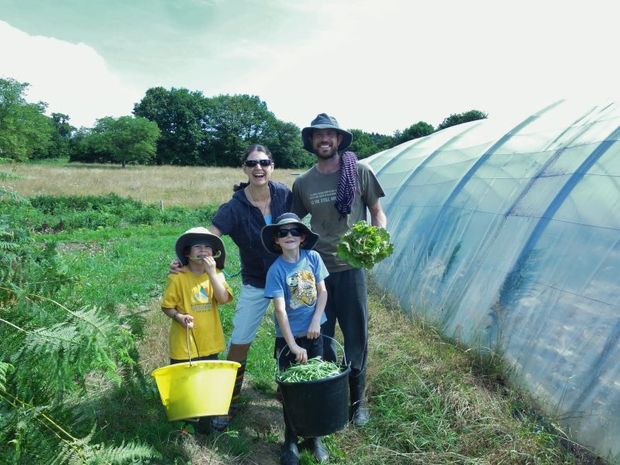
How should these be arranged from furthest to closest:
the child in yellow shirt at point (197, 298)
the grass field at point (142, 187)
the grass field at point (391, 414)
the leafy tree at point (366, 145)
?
the leafy tree at point (366, 145) < the grass field at point (142, 187) < the child in yellow shirt at point (197, 298) < the grass field at point (391, 414)

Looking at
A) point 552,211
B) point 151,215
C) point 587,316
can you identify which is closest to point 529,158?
point 552,211

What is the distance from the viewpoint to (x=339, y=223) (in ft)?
11.6

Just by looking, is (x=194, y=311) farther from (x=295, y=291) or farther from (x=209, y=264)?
(x=295, y=291)

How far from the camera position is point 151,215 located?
1748 cm

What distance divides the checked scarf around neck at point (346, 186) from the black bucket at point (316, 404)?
113cm

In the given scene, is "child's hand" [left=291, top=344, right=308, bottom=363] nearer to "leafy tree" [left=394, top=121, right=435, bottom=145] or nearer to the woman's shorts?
the woman's shorts

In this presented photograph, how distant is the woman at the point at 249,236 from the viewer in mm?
3510

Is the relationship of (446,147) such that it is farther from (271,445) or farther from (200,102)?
(200,102)

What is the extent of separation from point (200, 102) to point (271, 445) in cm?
6847

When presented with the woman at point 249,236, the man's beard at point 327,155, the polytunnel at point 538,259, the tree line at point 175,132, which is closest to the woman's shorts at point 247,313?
the woman at point 249,236

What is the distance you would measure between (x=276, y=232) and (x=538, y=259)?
6.73 ft

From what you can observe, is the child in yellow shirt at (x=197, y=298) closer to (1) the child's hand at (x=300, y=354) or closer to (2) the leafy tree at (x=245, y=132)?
(1) the child's hand at (x=300, y=354)

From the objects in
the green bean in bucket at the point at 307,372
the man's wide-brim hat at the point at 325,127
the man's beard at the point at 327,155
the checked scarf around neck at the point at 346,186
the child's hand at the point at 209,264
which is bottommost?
the green bean in bucket at the point at 307,372

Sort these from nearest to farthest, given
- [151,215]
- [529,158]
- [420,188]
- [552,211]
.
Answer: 1. [552,211]
2. [529,158]
3. [420,188]
4. [151,215]
